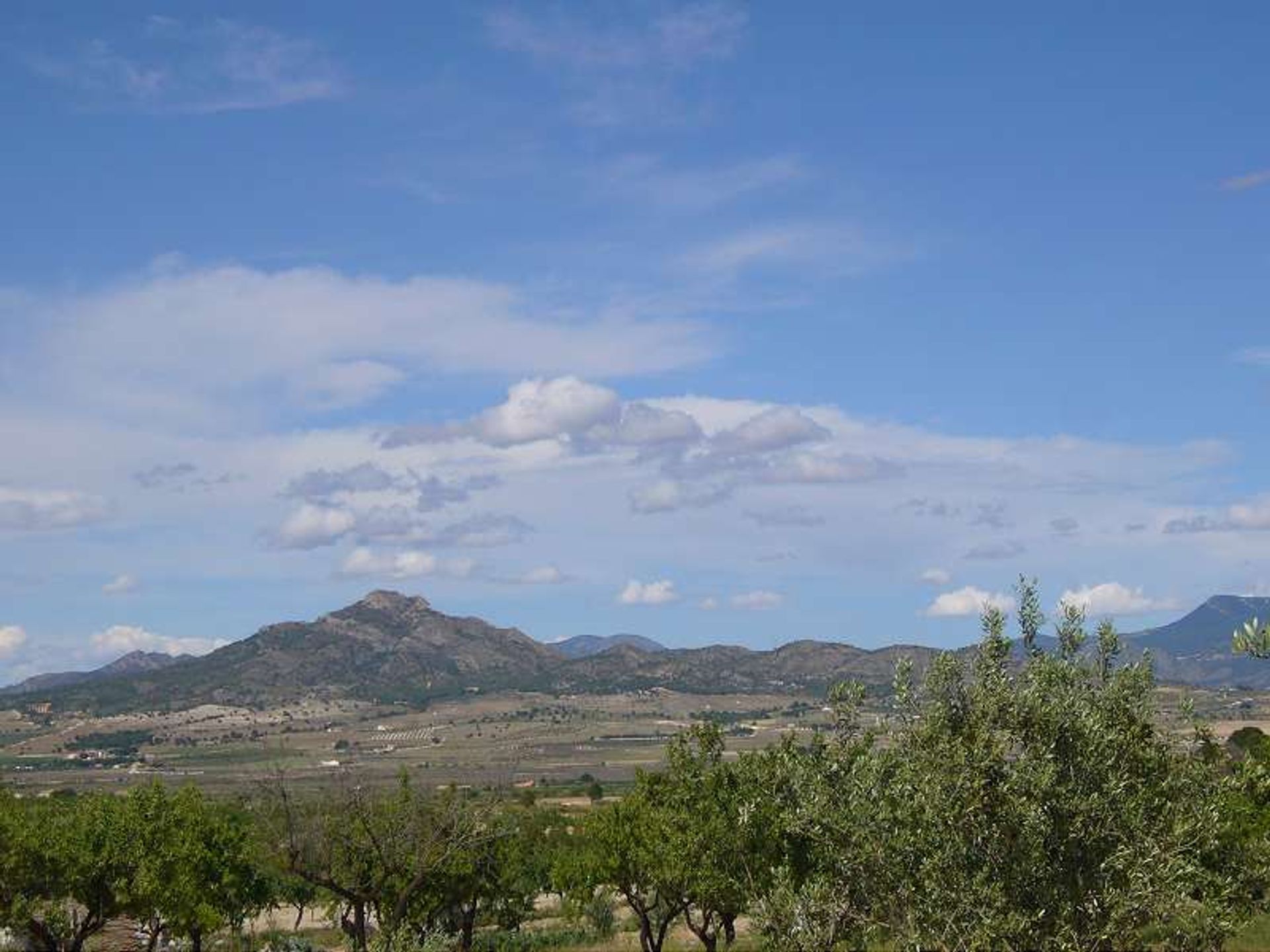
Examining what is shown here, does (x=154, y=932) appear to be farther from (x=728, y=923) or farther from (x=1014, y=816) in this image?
(x=1014, y=816)

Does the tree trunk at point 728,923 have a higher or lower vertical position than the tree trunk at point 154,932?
lower

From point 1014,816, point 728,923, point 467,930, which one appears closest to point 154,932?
point 467,930

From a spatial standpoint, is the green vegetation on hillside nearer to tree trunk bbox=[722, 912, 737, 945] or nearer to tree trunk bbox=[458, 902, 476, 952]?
tree trunk bbox=[722, 912, 737, 945]

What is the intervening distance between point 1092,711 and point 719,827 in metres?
27.0

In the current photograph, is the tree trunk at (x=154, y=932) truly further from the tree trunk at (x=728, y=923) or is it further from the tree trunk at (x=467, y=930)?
the tree trunk at (x=728, y=923)

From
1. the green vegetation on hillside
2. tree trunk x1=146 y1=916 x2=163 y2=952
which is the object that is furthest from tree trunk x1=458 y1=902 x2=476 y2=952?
the green vegetation on hillside

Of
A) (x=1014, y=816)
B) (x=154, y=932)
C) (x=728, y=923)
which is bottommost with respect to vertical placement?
(x=728, y=923)

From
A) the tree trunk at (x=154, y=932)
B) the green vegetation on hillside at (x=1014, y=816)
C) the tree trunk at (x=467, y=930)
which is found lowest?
the tree trunk at (x=467, y=930)

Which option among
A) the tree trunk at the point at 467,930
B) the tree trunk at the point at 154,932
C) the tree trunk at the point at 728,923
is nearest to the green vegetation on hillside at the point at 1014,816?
the tree trunk at the point at 728,923

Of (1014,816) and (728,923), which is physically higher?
Answer: (1014,816)

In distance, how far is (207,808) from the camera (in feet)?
182

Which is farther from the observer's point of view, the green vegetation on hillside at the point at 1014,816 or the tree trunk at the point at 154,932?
the tree trunk at the point at 154,932

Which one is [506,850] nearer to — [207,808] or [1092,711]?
[207,808]

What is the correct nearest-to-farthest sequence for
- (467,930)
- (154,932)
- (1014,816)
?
(1014,816) → (154,932) → (467,930)
